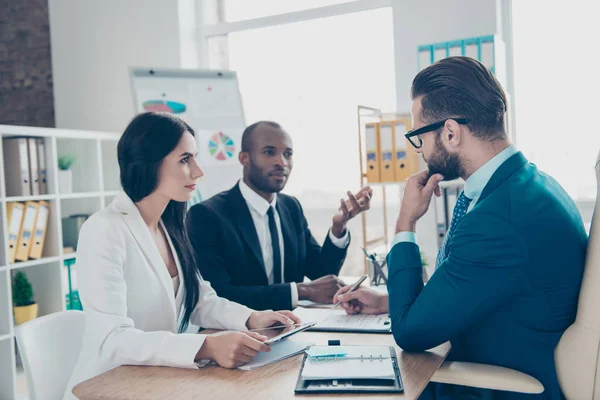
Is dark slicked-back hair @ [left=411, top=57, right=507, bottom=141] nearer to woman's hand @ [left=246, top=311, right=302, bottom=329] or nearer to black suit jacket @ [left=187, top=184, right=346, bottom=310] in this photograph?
woman's hand @ [left=246, top=311, right=302, bottom=329]

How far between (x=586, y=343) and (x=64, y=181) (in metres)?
3.42

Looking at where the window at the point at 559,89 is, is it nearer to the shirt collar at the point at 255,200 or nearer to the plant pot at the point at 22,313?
the shirt collar at the point at 255,200

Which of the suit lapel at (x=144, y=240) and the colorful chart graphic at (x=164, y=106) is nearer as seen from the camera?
the suit lapel at (x=144, y=240)

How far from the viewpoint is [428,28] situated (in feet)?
11.8

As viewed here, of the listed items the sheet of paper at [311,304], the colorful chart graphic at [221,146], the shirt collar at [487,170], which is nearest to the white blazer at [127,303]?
the sheet of paper at [311,304]

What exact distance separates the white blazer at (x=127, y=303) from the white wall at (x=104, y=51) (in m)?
2.81

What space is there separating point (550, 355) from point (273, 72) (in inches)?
129

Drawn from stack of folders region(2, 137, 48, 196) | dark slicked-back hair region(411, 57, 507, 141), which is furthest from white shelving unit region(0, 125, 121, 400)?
dark slicked-back hair region(411, 57, 507, 141)

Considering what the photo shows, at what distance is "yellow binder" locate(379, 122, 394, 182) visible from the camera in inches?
130

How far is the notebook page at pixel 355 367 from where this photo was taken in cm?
129

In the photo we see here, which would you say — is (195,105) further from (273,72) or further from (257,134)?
(257,134)

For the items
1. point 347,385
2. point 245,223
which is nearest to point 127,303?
point 347,385

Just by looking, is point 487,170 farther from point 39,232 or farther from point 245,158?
point 39,232

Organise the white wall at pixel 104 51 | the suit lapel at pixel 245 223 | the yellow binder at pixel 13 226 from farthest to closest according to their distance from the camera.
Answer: the white wall at pixel 104 51 → the yellow binder at pixel 13 226 → the suit lapel at pixel 245 223
